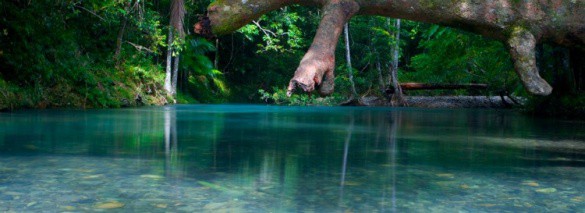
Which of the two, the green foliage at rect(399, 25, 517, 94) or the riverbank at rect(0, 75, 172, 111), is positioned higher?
the green foliage at rect(399, 25, 517, 94)

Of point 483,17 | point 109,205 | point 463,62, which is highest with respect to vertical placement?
point 463,62

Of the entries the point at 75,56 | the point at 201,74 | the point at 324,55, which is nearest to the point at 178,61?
the point at 201,74

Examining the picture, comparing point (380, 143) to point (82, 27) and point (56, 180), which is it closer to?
point (56, 180)

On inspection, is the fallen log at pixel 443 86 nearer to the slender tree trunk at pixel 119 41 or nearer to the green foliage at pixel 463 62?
the green foliage at pixel 463 62

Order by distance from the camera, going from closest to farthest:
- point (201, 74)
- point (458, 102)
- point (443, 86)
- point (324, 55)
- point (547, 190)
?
1. point (547, 190)
2. point (324, 55)
3. point (458, 102)
4. point (443, 86)
5. point (201, 74)

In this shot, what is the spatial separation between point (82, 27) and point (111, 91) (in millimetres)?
3545

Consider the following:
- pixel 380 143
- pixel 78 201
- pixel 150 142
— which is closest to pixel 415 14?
pixel 380 143

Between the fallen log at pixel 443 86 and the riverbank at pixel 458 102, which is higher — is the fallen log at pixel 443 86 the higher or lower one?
the higher one

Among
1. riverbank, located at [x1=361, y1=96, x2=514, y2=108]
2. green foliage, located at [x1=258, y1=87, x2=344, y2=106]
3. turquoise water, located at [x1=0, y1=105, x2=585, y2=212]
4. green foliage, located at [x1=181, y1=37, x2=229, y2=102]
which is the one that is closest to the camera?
turquoise water, located at [x1=0, y1=105, x2=585, y2=212]

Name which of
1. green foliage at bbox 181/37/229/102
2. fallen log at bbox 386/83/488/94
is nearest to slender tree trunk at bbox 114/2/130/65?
green foliage at bbox 181/37/229/102

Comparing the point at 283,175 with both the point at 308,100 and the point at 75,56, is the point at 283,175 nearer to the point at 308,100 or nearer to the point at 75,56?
the point at 75,56

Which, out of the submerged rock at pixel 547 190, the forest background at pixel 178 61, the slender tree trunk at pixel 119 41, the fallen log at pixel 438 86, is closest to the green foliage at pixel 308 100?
the forest background at pixel 178 61

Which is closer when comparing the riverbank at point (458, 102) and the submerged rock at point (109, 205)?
the submerged rock at point (109, 205)

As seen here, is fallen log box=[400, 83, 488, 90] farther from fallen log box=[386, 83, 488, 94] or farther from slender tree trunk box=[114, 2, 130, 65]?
slender tree trunk box=[114, 2, 130, 65]
